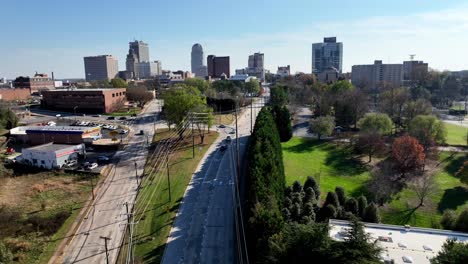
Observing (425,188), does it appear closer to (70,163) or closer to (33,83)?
(70,163)

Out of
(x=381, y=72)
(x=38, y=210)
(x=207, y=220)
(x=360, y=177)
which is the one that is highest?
(x=381, y=72)

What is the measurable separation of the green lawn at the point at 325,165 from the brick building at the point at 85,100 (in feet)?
131

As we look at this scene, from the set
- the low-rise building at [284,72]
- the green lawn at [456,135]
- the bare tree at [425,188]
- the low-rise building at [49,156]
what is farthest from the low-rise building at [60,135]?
the low-rise building at [284,72]

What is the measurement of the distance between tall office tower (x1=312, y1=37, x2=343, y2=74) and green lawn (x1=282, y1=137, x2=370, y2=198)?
461 ft

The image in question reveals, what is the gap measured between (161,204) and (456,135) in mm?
43660

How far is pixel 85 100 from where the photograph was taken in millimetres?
63625

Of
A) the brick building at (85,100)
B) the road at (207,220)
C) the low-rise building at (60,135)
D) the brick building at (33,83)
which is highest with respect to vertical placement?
the brick building at (33,83)

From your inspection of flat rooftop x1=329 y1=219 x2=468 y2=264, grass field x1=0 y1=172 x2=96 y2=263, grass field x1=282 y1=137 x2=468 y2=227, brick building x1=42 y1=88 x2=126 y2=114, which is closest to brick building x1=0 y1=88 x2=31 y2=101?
brick building x1=42 y1=88 x2=126 y2=114

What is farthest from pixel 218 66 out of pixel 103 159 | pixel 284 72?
pixel 103 159

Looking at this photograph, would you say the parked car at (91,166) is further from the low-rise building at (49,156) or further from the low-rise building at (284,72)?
the low-rise building at (284,72)

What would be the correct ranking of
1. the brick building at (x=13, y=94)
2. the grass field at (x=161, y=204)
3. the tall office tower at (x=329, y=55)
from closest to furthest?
1. the grass field at (x=161, y=204)
2. the brick building at (x=13, y=94)
3. the tall office tower at (x=329, y=55)

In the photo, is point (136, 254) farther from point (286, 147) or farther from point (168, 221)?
point (286, 147)

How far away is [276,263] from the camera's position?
11391mm

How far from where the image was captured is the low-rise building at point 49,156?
32344mm
